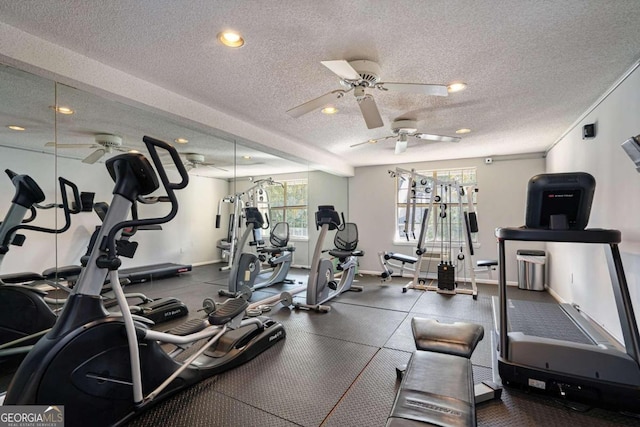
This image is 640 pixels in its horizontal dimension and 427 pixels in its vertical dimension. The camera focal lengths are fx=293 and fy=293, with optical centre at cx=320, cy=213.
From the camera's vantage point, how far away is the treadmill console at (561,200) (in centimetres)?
194

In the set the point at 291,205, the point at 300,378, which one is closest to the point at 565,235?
the point at 300,378

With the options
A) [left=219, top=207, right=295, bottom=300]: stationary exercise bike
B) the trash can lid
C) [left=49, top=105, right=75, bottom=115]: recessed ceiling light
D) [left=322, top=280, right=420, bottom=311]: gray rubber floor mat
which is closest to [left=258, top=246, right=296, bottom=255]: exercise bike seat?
[left=219, top=207, right=295, bottom=300]: stationary exercise bike

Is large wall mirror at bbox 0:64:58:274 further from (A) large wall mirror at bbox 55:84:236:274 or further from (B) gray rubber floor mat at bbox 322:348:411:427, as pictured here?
(B) gray rubber floor mat at bbox 322:348:411:427

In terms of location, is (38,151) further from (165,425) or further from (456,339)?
(456,339)

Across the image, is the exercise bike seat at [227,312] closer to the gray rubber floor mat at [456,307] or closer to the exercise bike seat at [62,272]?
the exercise bike seat at [62,272]

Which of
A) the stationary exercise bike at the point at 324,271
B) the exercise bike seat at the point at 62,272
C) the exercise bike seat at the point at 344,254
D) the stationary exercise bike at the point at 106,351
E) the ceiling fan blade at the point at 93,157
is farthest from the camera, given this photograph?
the exercise bike seat at the point at 344,254

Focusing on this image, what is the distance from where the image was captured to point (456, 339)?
6.77 ft

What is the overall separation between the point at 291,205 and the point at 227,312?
12.4 ft

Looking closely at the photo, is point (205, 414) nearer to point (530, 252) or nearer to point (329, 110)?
point (329, 110)

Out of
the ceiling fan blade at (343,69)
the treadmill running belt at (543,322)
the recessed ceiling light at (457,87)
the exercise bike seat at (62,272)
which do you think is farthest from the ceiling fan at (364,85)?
the treadmill running belt at (543,322)

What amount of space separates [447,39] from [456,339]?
2087 mm

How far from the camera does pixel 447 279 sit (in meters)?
5.03

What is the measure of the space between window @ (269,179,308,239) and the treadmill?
13.8 feet

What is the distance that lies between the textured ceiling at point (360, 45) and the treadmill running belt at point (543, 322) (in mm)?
2460
